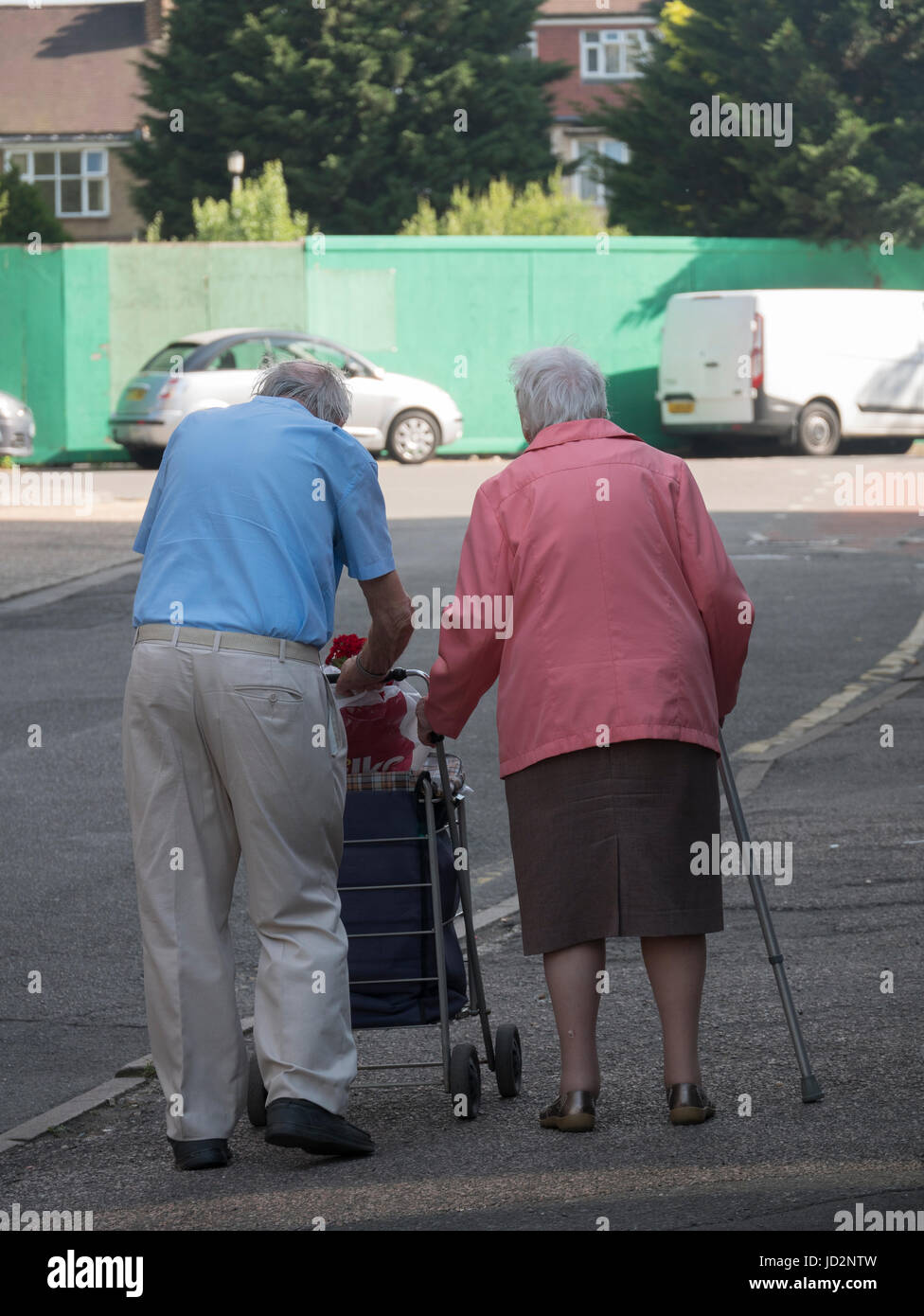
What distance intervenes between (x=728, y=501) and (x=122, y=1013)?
15922 mm

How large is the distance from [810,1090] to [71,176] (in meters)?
53.6

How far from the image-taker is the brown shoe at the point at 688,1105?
14.6 ft

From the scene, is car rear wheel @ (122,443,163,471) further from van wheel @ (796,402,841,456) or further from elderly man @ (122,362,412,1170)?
elderly man @ (122,362,412,1170)

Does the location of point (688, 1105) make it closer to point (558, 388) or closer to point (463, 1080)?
point (463, 1080)

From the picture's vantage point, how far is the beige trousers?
4.31m

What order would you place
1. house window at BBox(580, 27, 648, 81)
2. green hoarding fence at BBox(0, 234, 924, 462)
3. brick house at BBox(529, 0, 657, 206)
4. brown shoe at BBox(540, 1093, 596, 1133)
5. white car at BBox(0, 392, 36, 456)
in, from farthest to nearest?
house window at BBox(580, 27, 648, 81), brick house at BBox(529, 0, 657, 206), green hoarding fence at BBox(0, 234, 924, 462), white car at BBox(0, 392, 36, 456), brown shoe at BBox(540, 1093, 596, 1133)

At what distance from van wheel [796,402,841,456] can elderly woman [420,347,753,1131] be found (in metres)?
23.6

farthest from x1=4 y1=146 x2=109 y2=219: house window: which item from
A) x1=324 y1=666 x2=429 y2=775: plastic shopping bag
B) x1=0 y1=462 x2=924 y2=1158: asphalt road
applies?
x1=324 y1=666 x2=429 y2=775: plastic shopping bag

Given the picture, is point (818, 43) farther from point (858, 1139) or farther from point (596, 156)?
point (858, 1139)

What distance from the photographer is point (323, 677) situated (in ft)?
14.6

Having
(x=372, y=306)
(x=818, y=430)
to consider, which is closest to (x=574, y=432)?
(x=818, y=430)

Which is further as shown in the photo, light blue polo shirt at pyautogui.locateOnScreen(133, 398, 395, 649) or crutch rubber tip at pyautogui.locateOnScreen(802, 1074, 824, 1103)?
crutch rubber tip at pyautogui.locateOnScreen(802, 1074, 824, 1103)

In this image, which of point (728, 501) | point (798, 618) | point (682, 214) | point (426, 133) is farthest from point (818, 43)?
point (798, 618)

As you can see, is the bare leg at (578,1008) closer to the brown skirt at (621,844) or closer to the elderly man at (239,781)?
the brown skirt at (621,844)
